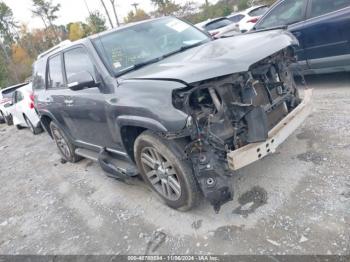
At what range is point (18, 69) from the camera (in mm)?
43250

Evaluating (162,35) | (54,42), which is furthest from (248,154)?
(54,42)

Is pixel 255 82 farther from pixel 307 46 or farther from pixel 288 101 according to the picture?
pixel 307 46

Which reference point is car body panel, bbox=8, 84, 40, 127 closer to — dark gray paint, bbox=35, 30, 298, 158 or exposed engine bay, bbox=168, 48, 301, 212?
dark gray paint, bbox=35, 30, 298, 158

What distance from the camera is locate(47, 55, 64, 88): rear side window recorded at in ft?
16.8

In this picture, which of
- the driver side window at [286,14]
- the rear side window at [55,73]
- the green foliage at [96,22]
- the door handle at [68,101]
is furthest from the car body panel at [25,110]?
the green foliage at [96,22]

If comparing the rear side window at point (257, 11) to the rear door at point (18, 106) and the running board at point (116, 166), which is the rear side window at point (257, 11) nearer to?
the rear door at point (18, 106)

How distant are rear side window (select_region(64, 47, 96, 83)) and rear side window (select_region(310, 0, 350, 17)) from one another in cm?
397

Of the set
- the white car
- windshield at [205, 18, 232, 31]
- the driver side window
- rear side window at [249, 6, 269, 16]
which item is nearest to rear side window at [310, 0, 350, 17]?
the driver side window

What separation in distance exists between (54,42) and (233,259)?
5905 cm

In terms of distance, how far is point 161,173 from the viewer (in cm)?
360

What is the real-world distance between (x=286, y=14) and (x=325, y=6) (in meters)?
0.85

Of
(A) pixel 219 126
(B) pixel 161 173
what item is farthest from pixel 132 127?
(A) pixel 219 126

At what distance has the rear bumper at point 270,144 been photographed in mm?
3049

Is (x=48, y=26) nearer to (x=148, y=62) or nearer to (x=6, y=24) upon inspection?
(x=6, y=24)
